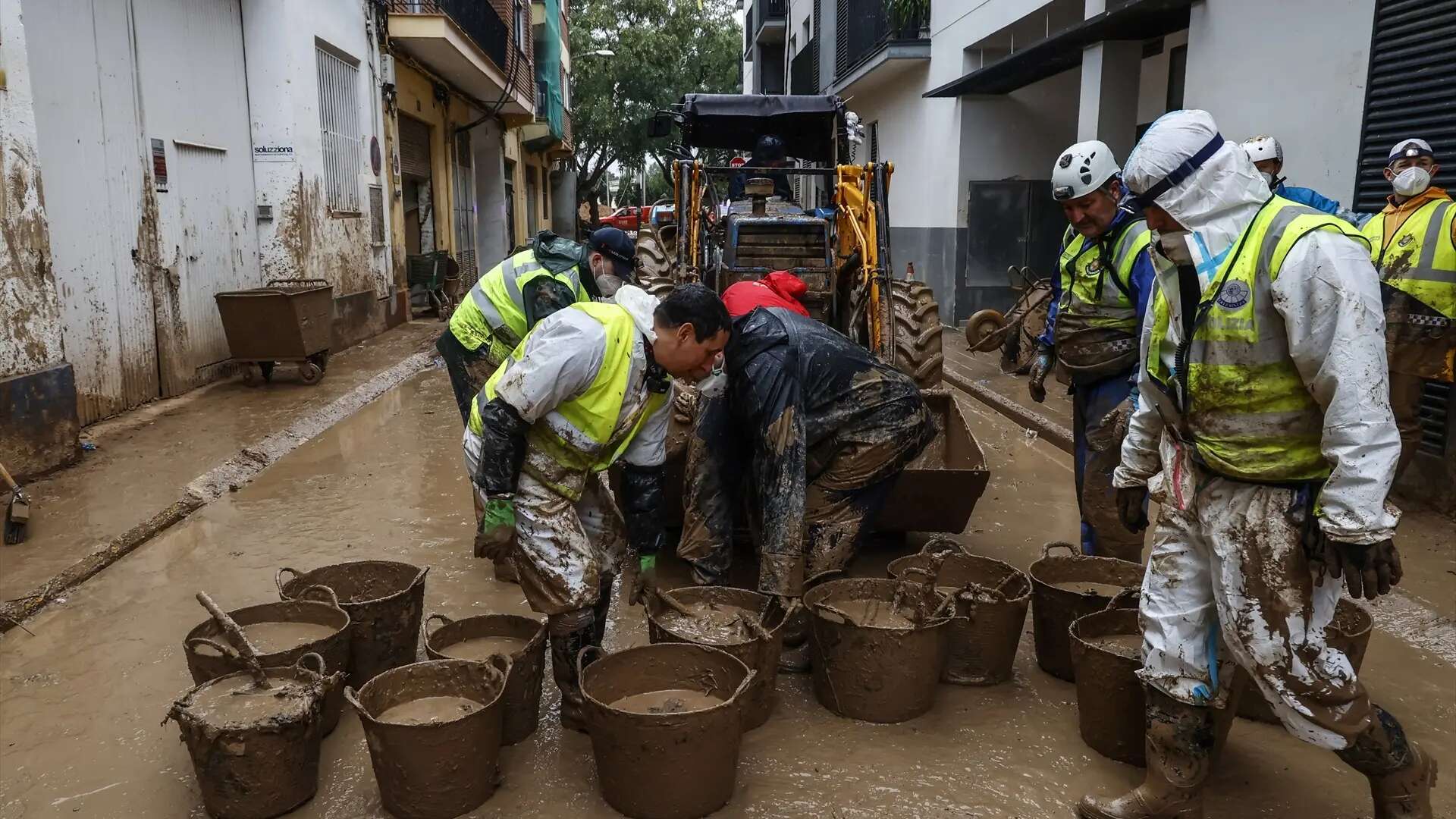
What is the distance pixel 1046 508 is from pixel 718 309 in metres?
3.45

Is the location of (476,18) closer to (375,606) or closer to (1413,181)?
(1413,181)

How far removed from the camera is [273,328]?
8.34 metres

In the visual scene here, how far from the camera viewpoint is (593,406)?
2.98 meters

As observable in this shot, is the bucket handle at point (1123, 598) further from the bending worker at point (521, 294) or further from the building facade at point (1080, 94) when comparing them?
the building facade at point (1080, 94)

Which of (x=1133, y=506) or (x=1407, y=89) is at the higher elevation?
(x=1407, y=89)

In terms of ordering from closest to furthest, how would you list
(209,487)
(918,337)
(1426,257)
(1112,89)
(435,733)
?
(435,733) < (1426,257) < (209,487) < (918,337) < (1112,89)

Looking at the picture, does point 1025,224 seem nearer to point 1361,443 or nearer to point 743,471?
point 743,471

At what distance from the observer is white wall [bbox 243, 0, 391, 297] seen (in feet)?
32.2

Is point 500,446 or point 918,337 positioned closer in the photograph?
point 500,446

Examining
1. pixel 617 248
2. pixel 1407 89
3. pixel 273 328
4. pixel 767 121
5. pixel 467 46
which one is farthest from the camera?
pixel 467 46

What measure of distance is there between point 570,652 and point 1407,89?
17.9ft

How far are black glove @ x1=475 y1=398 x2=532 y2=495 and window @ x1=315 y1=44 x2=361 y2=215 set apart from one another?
894 centimetres

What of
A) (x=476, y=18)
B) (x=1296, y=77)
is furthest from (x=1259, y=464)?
(x=476, y=18)

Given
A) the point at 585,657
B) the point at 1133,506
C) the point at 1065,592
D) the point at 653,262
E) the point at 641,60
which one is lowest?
the point at 585,657
